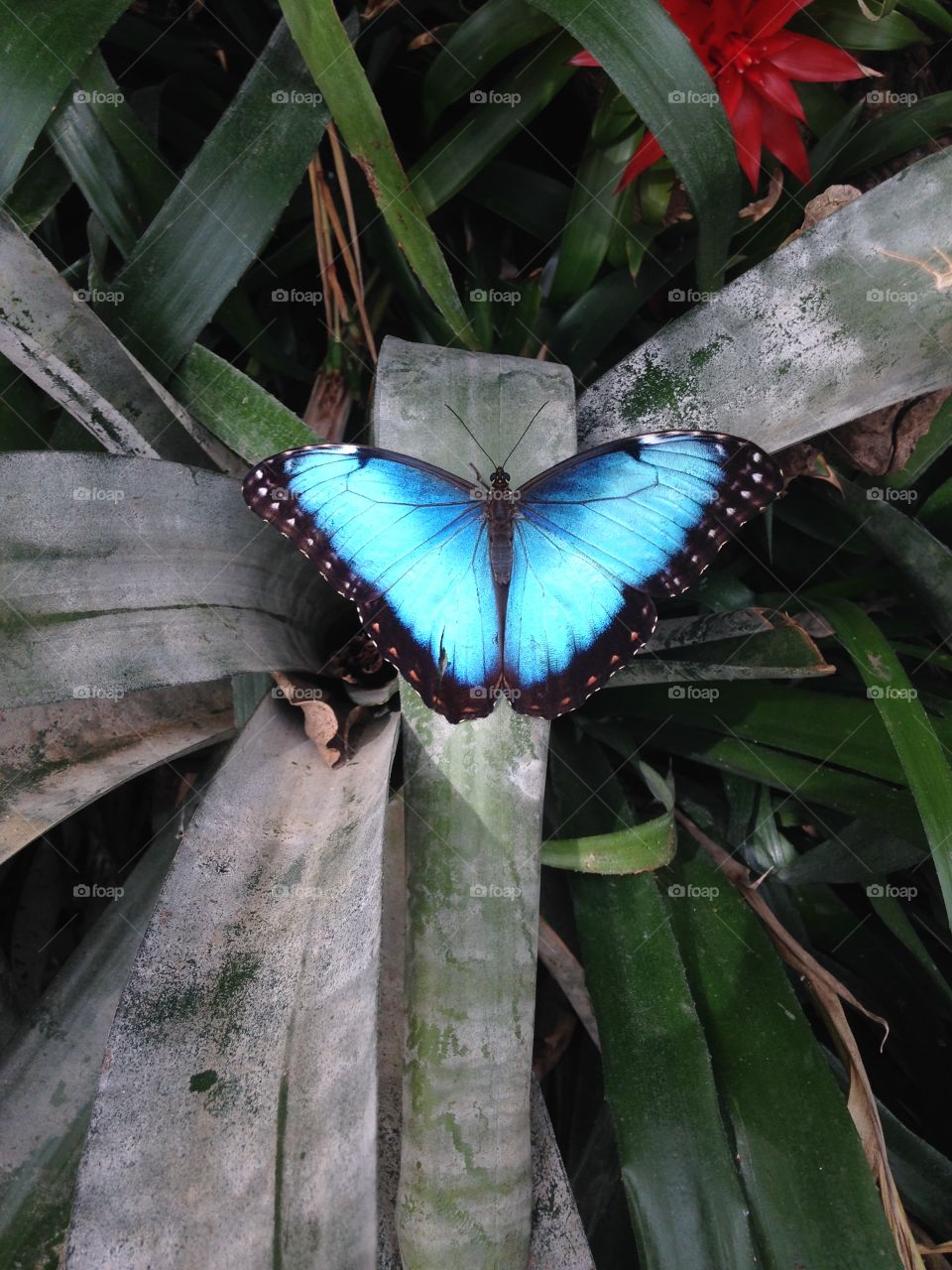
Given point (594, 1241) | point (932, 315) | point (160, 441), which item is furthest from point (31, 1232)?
point (932, 315)

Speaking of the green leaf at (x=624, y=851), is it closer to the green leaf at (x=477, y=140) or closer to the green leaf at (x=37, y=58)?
the green leaf at (x=477, y=140)

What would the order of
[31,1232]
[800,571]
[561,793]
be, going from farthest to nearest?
1. [800,571]
2. [561,793]
3. [31,1232]

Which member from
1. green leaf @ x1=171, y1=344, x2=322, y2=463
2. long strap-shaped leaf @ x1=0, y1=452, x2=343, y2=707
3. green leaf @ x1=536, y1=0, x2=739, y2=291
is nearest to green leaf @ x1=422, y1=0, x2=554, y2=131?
green leaf @ x1=536, y1=0, x2=739, y2=291

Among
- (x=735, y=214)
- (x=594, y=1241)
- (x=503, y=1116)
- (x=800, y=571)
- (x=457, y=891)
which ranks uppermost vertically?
(x=735, y=214)

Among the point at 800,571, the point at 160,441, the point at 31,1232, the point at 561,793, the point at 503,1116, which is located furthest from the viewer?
the point at 800,571

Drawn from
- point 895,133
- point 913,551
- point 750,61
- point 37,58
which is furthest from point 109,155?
point 913,551

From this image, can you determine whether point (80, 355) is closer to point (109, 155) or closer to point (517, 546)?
point (109, 155)

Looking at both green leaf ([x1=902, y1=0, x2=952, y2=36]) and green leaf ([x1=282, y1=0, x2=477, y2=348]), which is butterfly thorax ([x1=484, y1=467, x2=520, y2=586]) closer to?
green leaf ([x1=282, y1=0, x2=477, y2=348])

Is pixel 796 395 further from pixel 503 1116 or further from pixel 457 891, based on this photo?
pixel 503 1116
